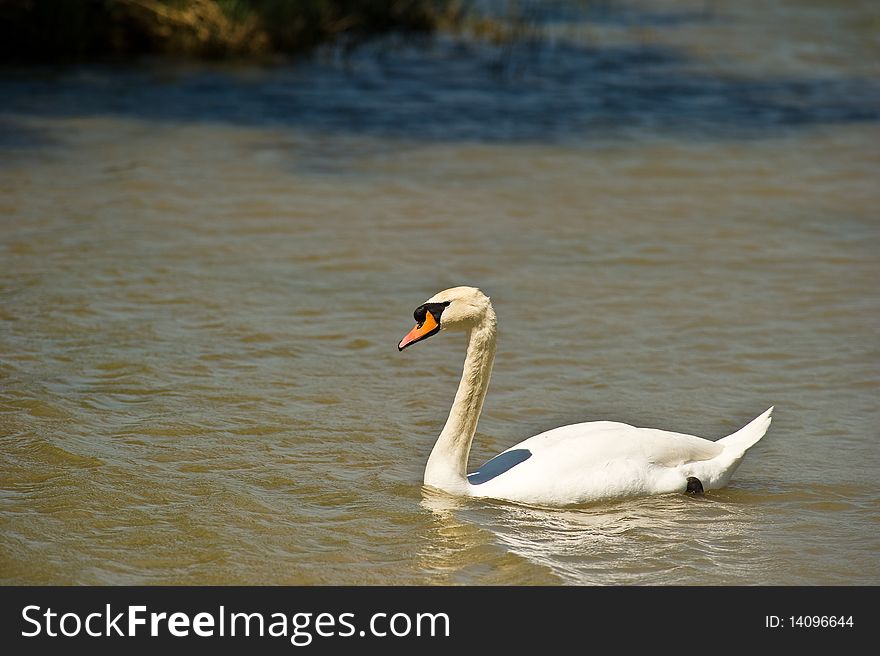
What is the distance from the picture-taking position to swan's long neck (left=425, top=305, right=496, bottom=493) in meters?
6.02

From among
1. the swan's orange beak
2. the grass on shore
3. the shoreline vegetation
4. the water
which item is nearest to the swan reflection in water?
the water

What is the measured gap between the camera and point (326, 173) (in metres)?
12.0

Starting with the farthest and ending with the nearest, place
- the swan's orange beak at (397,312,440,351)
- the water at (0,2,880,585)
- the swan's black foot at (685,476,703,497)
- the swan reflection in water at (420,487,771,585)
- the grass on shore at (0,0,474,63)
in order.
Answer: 1. the grass on shore at (0,0,474,63)
2. the swan's black foot at (685,476,703,497)
3. the swan's orange beak at (397,312,440,351)
4. the water at (0,2,880,585)
5. the swan reflection in water at (420,487,771,585)

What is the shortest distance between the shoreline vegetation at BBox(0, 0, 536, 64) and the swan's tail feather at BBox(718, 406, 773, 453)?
1116cm

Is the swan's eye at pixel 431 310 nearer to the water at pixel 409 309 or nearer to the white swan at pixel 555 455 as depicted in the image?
the white swan at pixel 555 455

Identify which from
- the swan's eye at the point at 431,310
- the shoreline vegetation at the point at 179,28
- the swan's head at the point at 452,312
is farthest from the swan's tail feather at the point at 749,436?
the shoreline vegetation at the point at 179,28

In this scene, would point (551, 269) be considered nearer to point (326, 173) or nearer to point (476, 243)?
point (476, 243)

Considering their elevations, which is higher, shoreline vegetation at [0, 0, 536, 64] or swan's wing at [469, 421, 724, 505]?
shoreline vegetation at [0, 0, 536, 64]

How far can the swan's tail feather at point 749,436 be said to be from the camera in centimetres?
616

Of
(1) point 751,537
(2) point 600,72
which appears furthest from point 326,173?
(1) point 751,537

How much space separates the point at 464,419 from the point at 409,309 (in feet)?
8.86

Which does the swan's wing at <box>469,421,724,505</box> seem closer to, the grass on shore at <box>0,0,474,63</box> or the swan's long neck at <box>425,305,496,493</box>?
the swan's long neck at <box>425,305,496,493</box>

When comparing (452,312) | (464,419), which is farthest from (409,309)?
(452,312)

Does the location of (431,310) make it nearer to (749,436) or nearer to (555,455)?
(555,455)
